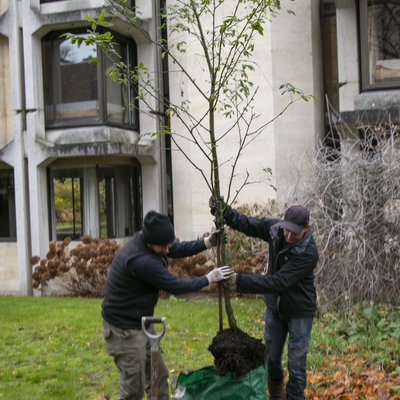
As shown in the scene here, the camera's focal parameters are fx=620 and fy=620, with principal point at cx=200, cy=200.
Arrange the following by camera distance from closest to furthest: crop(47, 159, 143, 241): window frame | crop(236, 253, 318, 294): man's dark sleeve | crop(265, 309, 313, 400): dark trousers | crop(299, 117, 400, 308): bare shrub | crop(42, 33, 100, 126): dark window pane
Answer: crop(236, 253, 318, 294): man's dark sleeve, crop(265, 309, 313, 400): dark trousers, crop(299, 117, 400, 308): bare shrub, crop(42, 33, 100, 126): dark window pane, crop(47, 159, 143, 241): window frame

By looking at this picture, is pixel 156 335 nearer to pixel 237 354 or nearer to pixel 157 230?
pixel 237 354

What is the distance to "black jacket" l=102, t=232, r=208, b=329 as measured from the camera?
15.9ft

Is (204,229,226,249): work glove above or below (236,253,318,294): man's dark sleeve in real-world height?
above

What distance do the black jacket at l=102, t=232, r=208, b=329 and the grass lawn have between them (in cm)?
178

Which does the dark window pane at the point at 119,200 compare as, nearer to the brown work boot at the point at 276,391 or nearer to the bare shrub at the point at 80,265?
the bare shrub at the point at 80,265

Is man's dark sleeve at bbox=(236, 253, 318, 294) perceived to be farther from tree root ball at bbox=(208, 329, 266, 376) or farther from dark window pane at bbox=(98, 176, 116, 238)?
dark window pane at bbox=(98, 176, 116, 238)

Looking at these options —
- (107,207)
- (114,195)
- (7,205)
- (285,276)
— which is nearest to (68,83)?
(114,195)

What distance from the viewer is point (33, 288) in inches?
569

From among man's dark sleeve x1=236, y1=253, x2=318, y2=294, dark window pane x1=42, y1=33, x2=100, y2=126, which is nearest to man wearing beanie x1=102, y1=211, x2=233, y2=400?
man's dark sleeve x1=236, y1=253, x2=318, y2=294

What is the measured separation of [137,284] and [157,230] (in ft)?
1.63

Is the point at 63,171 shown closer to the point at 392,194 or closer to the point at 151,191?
the point at 151,191

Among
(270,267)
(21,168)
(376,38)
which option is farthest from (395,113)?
(21,168)

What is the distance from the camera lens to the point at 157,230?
4.85 m

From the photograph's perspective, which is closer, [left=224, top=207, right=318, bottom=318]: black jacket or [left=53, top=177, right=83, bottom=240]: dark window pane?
[left=224, top=207, right=318, bottom=318]: black jacket
